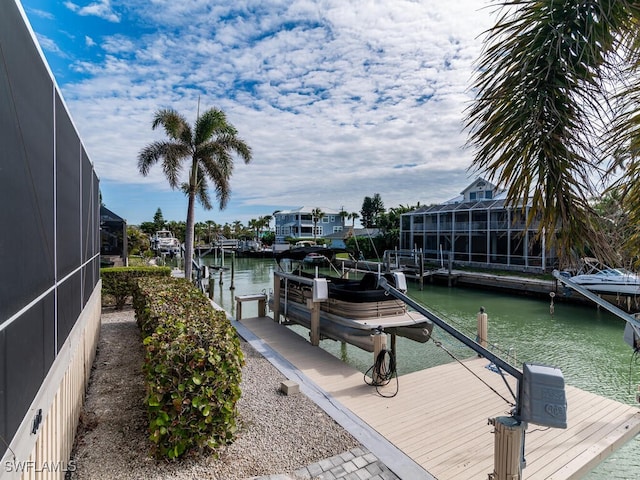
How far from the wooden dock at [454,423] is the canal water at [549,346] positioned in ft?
0.91

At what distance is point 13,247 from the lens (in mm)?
1802

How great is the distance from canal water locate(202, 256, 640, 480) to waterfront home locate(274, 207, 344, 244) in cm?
4331

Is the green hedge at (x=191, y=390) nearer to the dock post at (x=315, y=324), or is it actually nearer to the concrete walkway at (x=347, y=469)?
the concrete walkway at (x=347, y=469)

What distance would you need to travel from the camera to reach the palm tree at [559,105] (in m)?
1.97

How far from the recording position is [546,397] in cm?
268

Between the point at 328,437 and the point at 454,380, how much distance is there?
9.79 ft

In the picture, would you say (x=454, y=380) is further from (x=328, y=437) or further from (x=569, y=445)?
(x=328, y=437)

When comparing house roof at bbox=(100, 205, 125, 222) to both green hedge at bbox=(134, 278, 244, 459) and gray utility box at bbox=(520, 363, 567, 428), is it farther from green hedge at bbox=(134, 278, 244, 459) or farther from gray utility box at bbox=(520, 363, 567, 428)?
gray utility box at bbox=(520, 363, 567, 428)

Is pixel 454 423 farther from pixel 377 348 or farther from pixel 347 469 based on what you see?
pixel 347 469

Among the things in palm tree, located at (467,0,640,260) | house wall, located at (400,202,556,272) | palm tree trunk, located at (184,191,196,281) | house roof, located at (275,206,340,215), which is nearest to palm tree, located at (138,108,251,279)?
palm tree trunk, located at (184,191,196,281)

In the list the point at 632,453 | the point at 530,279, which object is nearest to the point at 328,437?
the point at 632,453

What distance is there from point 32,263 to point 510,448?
3682 mm

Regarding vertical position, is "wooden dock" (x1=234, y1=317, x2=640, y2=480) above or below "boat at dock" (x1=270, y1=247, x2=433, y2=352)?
below

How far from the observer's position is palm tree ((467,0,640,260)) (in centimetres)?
197
